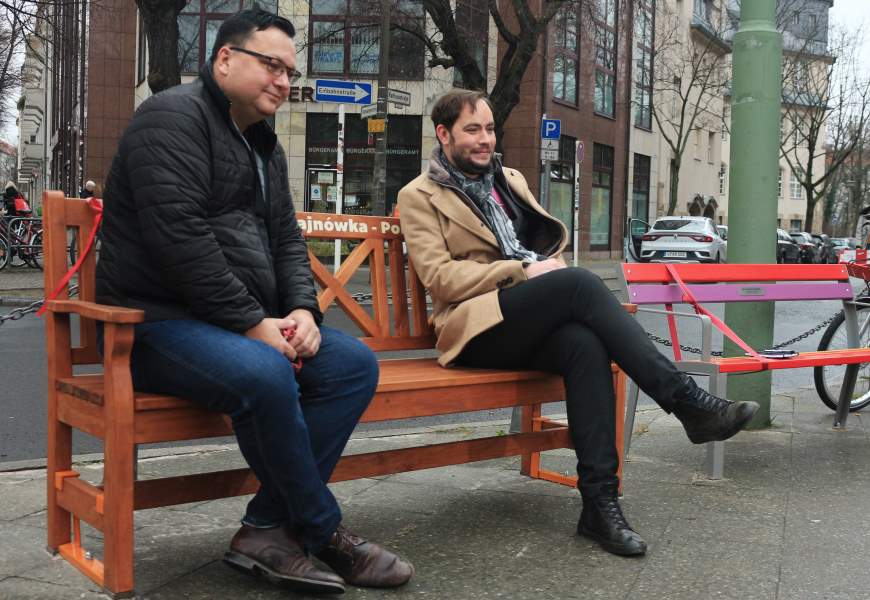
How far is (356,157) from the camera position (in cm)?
3225

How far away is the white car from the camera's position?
27734 mm

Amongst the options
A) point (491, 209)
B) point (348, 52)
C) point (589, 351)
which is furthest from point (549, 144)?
point (589, 351)

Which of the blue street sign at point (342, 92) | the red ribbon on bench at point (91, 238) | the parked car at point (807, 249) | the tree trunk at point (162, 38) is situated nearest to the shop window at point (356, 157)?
the tree trunk at point (162, 38)

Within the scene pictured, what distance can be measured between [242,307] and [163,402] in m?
0.36

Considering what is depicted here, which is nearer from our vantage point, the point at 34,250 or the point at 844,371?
the point at 844,371

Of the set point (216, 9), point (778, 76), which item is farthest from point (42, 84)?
point (778, 76)

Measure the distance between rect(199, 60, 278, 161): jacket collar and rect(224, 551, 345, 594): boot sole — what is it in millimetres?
1304

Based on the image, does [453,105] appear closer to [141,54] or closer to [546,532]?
[546,532]

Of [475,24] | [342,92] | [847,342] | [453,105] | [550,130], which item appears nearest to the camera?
[453,105]

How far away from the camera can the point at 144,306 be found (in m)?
3.20

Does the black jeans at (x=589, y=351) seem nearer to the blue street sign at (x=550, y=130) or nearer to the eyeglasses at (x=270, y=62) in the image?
the eyeglasses at (x=270, y=62)

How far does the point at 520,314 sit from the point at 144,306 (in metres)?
1.43

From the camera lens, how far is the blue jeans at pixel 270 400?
9.73ft

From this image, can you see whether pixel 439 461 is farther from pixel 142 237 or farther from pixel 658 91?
pixel 658 91
